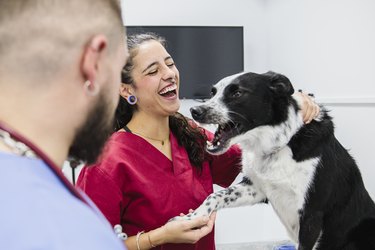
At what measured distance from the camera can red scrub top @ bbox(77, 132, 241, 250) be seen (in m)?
1.38

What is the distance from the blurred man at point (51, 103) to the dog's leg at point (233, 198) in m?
1.01

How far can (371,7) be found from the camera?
2977 millimetres

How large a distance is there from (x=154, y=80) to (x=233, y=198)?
553mm

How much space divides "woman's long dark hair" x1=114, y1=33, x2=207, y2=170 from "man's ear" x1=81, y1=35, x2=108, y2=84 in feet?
3.30

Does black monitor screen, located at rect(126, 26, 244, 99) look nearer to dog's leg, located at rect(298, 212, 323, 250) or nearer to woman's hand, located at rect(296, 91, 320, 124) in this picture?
woman's hand, located at rect(296, 91, 320, 124)

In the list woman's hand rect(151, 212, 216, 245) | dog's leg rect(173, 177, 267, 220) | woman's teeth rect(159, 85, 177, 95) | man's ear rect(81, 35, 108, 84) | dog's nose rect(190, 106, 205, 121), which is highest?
man's ear rect(81, 35, 108, 84)

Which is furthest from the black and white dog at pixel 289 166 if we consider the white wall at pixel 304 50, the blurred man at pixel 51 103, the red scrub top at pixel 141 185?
the white wall at pixel 304 50

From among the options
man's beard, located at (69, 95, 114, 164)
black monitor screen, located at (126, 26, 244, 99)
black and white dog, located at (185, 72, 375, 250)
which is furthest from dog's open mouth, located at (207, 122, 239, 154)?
black monitor screen, located at (126, 26, 244, 99)

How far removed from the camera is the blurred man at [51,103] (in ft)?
1.41

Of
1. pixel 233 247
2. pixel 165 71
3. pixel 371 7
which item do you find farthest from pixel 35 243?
pixel 371 7

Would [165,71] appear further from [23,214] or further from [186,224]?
[23,214]

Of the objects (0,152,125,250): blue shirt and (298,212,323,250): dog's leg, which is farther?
(298,212,323,250): dog's leg

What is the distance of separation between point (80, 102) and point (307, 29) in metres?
3.60

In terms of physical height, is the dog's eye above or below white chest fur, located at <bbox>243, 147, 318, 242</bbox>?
above
